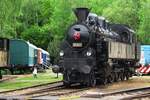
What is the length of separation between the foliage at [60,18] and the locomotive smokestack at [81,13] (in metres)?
35.1

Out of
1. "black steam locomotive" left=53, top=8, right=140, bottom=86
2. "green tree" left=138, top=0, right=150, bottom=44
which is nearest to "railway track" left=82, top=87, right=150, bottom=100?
Answer: "black steam locomotive" left=53, top=8, right=140, bottom=86

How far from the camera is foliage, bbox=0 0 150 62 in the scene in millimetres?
69713

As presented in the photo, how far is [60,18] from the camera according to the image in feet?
270

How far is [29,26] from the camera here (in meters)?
89.4

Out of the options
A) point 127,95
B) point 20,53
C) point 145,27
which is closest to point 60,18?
point 145,27

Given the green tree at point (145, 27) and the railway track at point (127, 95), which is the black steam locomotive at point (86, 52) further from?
the green tree at point (145, 27)

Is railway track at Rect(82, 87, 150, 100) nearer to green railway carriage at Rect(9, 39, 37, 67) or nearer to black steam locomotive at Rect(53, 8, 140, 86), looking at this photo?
black steam locomotive at Rect(53, 8, 140, 86)

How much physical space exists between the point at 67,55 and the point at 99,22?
298cm

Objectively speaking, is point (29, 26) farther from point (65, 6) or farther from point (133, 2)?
point (133, 2)

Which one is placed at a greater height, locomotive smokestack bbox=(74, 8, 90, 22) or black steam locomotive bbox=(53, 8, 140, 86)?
locomotive smokestack bbox=(74, 8, 90, 22)

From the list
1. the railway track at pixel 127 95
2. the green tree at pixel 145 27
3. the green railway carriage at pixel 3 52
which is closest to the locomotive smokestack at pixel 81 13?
the railway track at pixel 127 95

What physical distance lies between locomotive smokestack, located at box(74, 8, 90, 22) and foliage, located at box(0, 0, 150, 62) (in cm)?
3513

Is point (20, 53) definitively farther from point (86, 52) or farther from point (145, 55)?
point (86, 52)

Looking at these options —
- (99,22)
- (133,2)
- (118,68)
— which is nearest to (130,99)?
(99,22)
